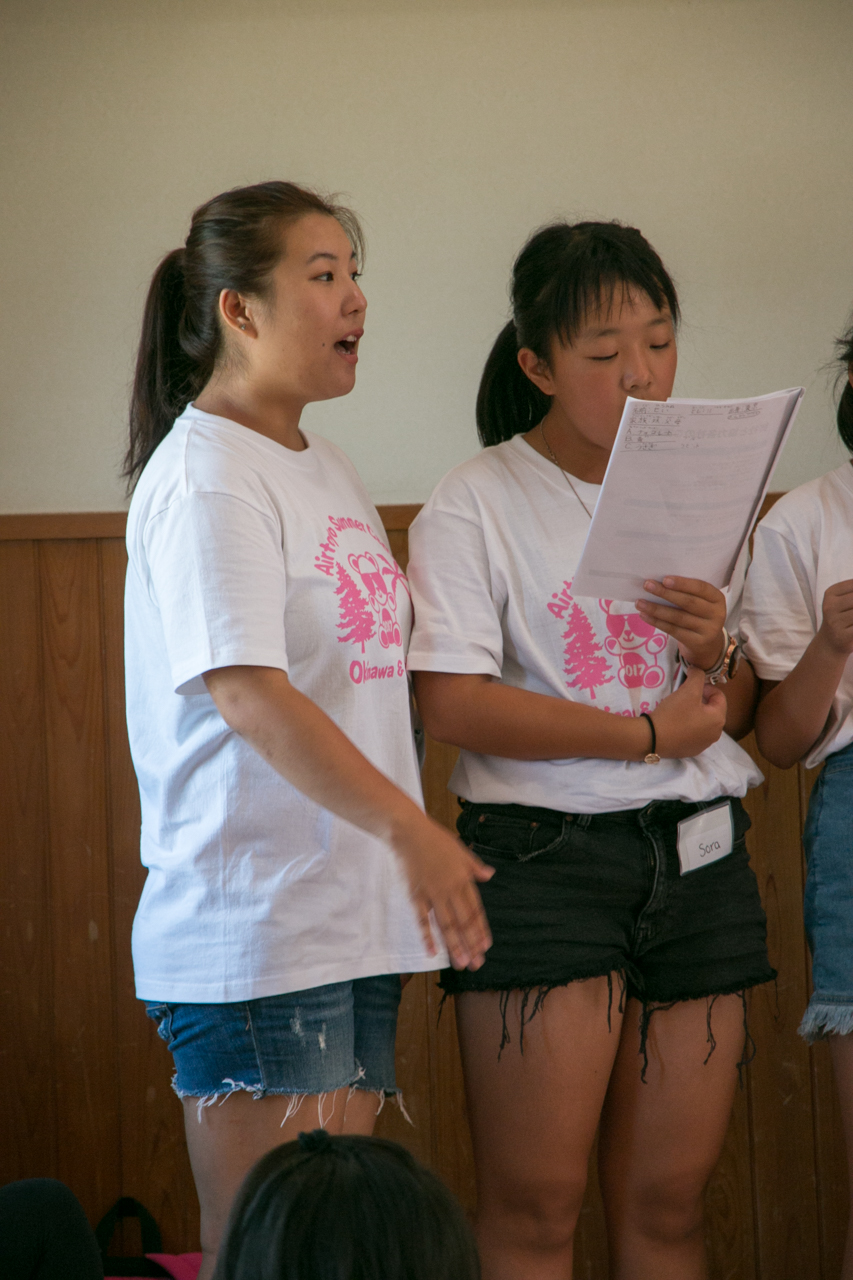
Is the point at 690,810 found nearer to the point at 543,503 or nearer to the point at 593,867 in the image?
the point at 593,867

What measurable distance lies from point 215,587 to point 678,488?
51 cm

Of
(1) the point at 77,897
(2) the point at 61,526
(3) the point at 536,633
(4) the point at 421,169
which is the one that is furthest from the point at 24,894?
(4) the point at 421,169

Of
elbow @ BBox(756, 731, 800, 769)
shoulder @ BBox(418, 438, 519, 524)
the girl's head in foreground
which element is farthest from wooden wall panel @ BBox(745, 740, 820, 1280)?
the girl's head in foreground

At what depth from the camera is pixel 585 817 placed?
1344 millimetres

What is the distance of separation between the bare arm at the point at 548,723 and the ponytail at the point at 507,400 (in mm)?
422

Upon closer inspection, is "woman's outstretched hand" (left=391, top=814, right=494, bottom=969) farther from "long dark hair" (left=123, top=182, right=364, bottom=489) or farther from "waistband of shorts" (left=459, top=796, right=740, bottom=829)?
"long dark hair" (left=123, top=182, right=364, bottom=489)

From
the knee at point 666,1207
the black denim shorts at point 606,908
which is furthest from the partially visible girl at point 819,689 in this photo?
the knee at point 666,1207

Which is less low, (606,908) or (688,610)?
(688,610)

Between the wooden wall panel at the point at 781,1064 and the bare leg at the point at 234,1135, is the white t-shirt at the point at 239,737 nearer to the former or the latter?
the bare leg at the point at 234,1135

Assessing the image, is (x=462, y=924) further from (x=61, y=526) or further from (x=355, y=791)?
(x=61, y=526)

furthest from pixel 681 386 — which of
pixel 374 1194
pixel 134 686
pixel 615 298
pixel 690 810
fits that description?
pixel 374 1194

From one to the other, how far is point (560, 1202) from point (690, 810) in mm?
464

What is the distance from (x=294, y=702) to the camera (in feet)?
3.54

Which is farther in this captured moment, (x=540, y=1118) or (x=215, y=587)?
(x=540, y=1118)
